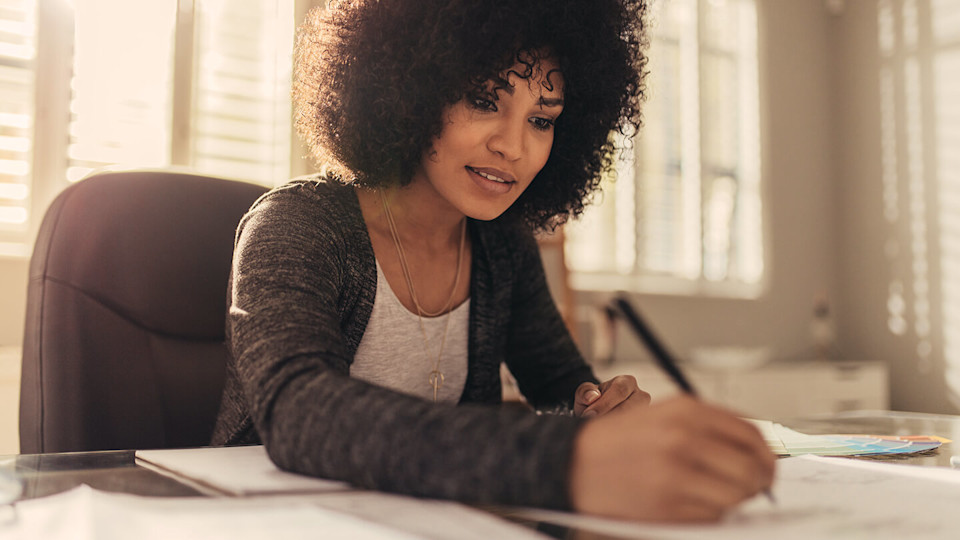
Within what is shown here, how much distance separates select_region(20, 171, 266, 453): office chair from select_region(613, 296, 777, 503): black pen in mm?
697

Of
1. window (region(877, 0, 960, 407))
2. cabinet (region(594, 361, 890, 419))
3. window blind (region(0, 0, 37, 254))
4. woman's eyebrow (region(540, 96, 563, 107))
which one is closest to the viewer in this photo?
woman's eyebrow (region(540, 96, 563, 107))

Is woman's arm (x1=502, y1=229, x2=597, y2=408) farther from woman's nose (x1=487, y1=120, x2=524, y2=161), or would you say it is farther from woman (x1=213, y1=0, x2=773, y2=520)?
woman's nose (x1=487, y1=120, x2=524, y2=161)

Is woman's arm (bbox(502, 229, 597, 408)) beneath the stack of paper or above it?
above

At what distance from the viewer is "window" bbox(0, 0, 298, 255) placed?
7.70ft

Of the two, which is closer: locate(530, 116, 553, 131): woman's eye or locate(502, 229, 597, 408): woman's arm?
locate(530, 116, 553, 131): woman's eye

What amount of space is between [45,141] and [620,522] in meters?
2.52

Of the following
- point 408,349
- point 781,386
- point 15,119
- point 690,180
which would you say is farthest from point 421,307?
point 690,180

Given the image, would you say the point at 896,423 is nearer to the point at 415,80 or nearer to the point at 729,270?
the point at 415,80

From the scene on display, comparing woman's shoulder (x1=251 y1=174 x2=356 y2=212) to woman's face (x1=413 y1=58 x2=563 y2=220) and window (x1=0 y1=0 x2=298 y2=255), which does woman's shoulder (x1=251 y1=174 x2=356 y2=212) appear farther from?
window (x1=0 y1=0 x2=298 y2=255)

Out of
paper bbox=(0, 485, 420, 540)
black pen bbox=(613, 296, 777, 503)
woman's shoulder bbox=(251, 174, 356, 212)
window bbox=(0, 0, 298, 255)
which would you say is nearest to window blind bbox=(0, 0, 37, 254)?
window bbox=(0, 0, 298, 255)

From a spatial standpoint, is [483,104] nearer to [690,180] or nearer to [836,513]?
[836,513]

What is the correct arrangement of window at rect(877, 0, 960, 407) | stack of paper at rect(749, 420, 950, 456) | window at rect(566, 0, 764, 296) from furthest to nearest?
window at rect(877, 0, 960, 407) < window at rect(566, 0, 764, 296) < stack of paper at rect(749, 420, 950, 456)

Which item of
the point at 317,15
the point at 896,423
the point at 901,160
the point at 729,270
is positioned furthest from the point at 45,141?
the point at 901,160

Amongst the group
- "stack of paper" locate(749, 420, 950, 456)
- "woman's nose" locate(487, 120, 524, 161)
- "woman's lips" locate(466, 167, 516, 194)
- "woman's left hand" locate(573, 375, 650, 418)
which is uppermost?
"woman's nose" locate(487, 120, 524, 161)
